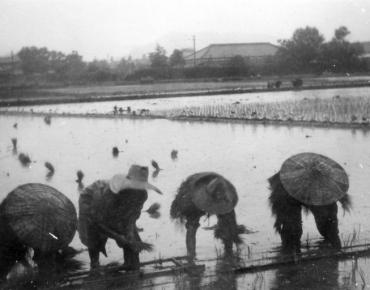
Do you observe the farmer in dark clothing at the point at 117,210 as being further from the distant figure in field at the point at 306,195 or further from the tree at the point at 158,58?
the tree at the point at 158,58

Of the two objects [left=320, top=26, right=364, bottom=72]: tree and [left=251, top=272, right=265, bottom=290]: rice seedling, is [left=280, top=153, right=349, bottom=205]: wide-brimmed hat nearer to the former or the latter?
[left=251, top=272, right=265, bottom=290]: rice seedling

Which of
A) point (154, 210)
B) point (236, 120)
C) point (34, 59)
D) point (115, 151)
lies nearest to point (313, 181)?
point (154, 210)

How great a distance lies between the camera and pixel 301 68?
98.2 feet

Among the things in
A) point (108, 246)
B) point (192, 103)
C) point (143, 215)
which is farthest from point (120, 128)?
point (108, 246)

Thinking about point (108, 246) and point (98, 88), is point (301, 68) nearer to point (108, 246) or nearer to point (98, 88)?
point (98, 88)


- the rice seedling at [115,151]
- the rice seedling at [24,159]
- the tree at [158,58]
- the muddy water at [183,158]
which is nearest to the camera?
the muddy water at [183,158]

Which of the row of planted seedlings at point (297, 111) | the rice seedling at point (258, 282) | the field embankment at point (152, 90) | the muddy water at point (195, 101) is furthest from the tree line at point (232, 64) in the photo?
the rice seedling at point (258, 282)

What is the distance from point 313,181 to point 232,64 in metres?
27.5

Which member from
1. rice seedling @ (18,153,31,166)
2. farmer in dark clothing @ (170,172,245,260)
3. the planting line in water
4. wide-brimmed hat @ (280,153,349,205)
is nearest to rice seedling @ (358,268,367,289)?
wide-brimmed hat @ (280,153,349,205)

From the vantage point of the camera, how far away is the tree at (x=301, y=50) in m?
28.9

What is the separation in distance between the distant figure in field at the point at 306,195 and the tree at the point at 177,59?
105 ft

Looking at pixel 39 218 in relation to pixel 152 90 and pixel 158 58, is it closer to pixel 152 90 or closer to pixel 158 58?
pixel 152 90

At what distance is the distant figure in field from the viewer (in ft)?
15.6

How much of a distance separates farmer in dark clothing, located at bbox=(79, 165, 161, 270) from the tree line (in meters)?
22.0
